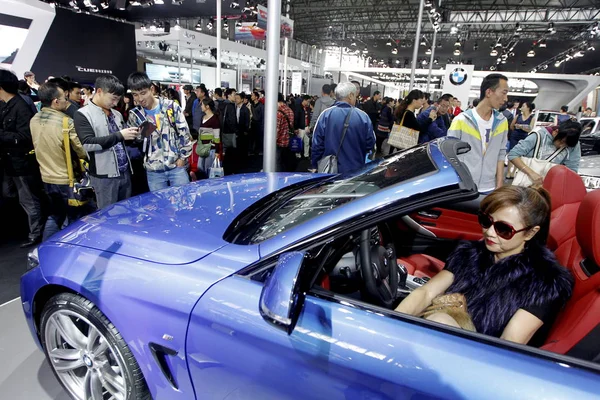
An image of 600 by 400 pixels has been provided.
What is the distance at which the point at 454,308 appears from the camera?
4.91 feet

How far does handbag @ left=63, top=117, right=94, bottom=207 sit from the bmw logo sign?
11676 mm

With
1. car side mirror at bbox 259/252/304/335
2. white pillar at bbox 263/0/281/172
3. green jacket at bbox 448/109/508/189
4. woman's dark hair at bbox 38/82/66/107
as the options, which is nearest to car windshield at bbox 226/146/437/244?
car side mirror at bbox 259/252/304/335

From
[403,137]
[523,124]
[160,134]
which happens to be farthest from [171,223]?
[523,124]

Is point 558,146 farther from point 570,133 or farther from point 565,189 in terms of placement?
point 565,189

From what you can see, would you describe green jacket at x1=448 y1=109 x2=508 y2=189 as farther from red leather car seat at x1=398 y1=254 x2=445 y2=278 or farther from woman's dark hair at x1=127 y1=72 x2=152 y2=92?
woman's dark hair at x1=127 y1=72 x2=152 y2=92

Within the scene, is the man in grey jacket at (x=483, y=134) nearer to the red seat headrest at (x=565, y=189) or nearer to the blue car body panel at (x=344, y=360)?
the red seat headrest at (x=565, y=189)

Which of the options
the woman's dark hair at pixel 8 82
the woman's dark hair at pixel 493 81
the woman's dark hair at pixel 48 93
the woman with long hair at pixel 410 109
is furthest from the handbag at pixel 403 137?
the woman's dark hair at pixel 8 82

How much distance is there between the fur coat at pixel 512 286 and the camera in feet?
4.35

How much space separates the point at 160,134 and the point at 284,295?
270 centimetres

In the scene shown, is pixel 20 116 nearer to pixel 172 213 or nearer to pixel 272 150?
pixel 272 150

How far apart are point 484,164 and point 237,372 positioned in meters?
2.77

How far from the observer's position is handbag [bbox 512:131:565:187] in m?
3.22

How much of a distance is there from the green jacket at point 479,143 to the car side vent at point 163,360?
2.69 m

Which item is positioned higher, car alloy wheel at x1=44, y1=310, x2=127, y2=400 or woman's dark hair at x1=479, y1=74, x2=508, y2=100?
woman's dark hair at x1=479, y1=74, x2=508, y2=100
